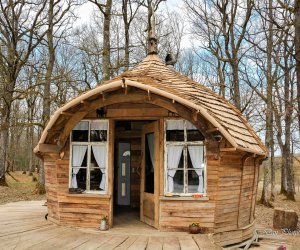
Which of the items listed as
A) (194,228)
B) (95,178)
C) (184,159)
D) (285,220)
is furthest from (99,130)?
(285,220)

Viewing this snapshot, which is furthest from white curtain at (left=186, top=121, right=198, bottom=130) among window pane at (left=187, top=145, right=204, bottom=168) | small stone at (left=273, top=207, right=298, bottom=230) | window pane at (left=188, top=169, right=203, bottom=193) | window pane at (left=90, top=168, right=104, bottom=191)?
small stone at (left=273, top=207, right=298, bottom=230)

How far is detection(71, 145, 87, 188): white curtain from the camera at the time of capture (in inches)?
301

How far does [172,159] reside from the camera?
23.7 feet

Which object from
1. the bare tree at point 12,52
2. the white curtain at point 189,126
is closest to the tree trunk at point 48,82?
the bare tree at point 12,52

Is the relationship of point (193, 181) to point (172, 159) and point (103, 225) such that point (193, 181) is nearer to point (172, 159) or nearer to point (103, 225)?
point (172, 159)

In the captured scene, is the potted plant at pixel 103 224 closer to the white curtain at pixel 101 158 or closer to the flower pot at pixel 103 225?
the flower pot at pixel 103 225

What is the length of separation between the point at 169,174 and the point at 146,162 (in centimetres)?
93

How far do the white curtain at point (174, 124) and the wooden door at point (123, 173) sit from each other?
11.5 ft

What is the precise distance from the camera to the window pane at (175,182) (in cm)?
718

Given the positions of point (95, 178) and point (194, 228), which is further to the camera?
point (95, 178)

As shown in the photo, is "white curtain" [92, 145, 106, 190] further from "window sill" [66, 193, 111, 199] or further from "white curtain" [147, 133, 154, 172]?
"white curtain" [147, 133, 154, 172]

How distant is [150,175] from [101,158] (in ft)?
4.09

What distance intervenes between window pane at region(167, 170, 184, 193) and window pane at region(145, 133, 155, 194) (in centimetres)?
65

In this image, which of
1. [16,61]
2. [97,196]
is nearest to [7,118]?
[16,61]
